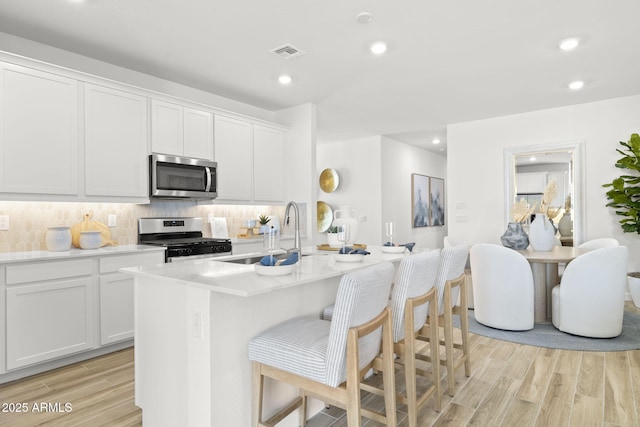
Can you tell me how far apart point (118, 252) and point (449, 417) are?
2.77 meters

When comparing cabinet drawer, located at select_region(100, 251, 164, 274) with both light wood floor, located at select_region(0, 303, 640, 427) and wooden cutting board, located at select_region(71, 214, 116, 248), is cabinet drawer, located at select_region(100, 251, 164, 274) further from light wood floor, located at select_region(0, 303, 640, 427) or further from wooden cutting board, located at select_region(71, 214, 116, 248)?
light wood floor, located at select_region(0, 303, 640, 427)

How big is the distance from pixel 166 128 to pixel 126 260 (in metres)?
1.40

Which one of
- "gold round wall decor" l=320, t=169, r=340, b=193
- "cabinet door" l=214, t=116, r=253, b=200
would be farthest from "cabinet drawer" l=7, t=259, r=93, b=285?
"gold round wall decor" l=320, t=169, r=340, b=193

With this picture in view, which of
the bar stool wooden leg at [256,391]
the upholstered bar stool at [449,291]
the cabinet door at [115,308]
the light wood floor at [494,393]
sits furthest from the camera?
the cabinet door at [115,308]

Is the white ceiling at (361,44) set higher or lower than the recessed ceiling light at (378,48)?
higher

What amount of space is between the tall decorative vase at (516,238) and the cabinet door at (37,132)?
4.44m

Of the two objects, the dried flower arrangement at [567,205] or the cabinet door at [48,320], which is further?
the dried flower arrangement at [567,205]

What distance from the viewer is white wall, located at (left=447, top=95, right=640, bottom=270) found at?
4836mm

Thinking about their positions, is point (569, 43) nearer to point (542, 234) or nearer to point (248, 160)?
point (542, 234)

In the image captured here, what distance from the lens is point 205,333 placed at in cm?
161

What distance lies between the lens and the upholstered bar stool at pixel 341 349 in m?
1.45

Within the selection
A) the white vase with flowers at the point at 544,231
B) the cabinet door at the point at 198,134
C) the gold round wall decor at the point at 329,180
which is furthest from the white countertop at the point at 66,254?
the gold round wall decor at the point at 329,180

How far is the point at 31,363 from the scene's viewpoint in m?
2.67

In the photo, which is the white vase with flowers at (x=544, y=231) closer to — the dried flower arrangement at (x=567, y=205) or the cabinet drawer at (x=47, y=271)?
the dried flower arrangement at (x=567, y=205)
